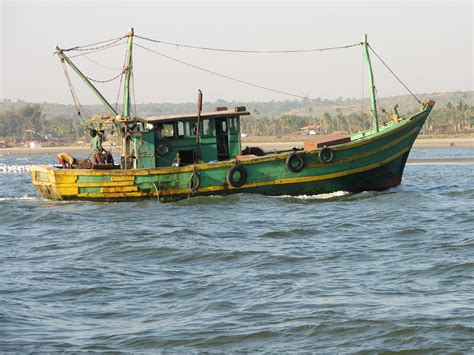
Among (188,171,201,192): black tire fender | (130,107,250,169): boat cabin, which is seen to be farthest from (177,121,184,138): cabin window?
(188,171,201,192): black tire fender

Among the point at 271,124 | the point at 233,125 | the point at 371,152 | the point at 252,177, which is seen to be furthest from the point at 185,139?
the point at 271,124

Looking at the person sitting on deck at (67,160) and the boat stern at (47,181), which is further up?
the person sitting on deck at (67,160)

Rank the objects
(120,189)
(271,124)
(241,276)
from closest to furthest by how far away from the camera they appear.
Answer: (241,276)
(120,189)
(271,124)

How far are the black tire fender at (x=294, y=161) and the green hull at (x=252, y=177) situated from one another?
0.09 meters

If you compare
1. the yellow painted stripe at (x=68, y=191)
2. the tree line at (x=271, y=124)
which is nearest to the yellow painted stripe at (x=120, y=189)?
the yellow painted stripe at (x=68, y=191)

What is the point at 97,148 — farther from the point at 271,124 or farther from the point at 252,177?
the point at 271,124

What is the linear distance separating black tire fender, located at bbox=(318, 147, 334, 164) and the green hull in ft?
0.28

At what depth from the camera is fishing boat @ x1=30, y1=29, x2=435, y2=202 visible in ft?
78.9

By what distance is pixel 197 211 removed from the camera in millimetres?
23031

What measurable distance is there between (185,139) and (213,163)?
2.08 metres

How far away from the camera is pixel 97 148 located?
84.2 ft

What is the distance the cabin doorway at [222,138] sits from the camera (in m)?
25.9

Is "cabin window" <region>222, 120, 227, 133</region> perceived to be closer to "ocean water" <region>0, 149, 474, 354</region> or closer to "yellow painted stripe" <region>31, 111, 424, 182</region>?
"yellow painted stripe" <region>31, 111, 424, 182</region>

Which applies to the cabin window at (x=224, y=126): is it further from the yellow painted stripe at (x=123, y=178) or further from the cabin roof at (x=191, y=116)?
the yellow painted stripe at (x=123, y=178)
